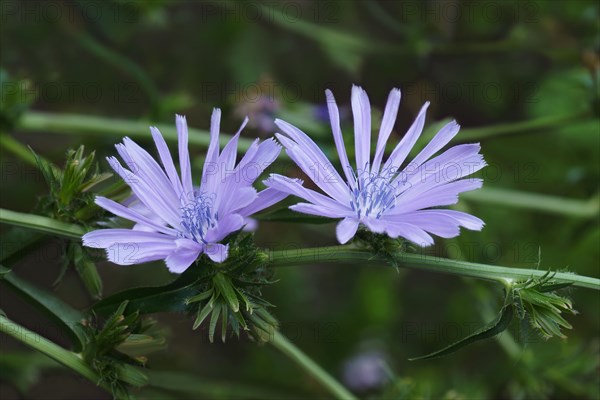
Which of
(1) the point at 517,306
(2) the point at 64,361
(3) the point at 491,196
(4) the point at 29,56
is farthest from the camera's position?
(4) the point at 29,56

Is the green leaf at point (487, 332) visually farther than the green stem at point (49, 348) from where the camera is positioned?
No

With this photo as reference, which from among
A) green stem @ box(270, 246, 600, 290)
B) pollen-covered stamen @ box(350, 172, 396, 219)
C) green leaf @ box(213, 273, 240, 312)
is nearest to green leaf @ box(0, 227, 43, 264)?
green leaf @ box(213, 273, 240, 312)

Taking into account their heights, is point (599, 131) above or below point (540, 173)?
above

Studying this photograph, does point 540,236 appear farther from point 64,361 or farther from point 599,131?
point 64,361

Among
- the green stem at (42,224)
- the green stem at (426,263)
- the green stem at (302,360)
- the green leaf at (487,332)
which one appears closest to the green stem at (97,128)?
the green stem at (302,360)

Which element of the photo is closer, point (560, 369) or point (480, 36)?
point (560, 369)

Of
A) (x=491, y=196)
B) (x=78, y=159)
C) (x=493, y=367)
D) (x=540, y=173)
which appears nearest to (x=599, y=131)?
(x=540, y=173)

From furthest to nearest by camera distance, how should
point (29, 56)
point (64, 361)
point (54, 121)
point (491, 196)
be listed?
point (29, 56), point (491, 196), point (54, 121), point (64, 361)

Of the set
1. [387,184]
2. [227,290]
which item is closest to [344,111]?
[387,184]

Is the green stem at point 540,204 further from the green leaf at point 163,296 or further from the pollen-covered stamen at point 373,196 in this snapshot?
the green leaf at point 163,296
